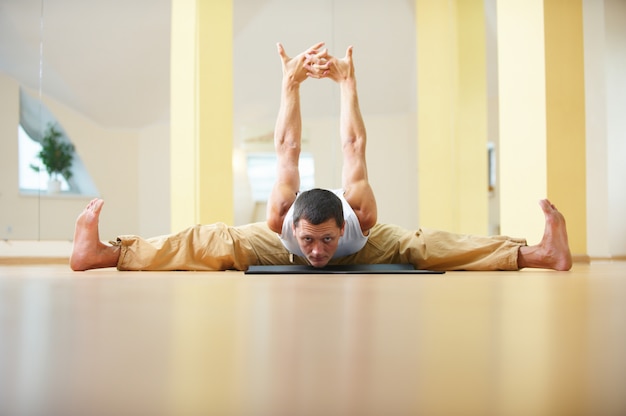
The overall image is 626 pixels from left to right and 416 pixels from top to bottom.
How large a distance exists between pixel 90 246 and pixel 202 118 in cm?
231

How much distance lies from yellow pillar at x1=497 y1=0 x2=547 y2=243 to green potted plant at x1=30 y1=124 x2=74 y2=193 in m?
3.78

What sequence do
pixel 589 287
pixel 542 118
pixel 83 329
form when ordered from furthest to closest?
1. pixel 542 118
2. pixel 589 287
3. pixel 83 329

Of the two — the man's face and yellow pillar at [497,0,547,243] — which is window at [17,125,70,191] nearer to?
the man's face

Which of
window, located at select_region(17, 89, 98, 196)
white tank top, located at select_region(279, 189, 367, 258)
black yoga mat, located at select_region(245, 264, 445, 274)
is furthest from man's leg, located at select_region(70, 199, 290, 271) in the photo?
window, located at select_region(17, 89, 98, 196)

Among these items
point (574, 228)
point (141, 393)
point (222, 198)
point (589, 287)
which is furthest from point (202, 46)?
point (141, 393)

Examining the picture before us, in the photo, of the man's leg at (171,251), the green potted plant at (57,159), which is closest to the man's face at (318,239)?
the man's leg at (171,251)

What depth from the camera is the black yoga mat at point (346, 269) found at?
9.35ft

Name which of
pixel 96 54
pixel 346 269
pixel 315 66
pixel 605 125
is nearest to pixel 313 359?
pixel 346 269

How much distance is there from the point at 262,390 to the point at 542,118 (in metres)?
3.85

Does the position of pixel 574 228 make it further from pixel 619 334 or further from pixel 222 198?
pixel 619 334

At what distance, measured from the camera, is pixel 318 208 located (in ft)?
8.85

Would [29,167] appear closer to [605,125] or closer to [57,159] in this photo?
[57,159]

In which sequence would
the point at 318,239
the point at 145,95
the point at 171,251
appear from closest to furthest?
the point at 318,239, the point at 171,251, the point at 145,95

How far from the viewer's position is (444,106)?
19.0 feet
